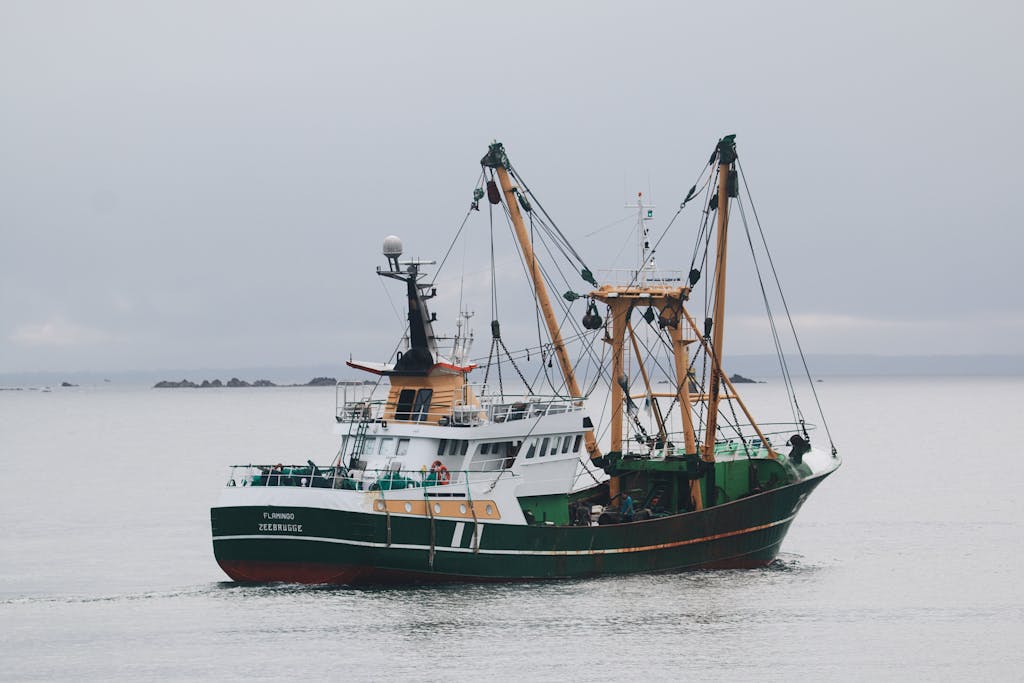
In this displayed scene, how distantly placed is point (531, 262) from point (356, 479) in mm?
13185

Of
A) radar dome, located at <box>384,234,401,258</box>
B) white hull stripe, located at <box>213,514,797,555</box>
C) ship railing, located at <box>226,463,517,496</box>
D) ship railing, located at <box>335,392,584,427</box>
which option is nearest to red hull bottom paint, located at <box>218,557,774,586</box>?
white hull stripe, located at <box>213,514,797,555</box>

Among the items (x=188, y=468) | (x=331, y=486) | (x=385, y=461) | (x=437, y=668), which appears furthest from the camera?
(x=188, y=468)

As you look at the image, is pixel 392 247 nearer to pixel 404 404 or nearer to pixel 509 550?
pixel 404 404

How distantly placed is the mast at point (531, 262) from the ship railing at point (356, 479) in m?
8.61

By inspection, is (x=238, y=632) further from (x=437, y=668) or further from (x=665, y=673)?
(x=665, y=673)

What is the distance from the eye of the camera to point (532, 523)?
1730 inches

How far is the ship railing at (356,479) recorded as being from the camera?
40.2 metres

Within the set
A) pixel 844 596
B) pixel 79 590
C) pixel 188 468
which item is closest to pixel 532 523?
pixel 844 596

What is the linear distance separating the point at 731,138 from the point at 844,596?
15.3m

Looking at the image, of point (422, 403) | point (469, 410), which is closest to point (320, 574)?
point (422, 403)

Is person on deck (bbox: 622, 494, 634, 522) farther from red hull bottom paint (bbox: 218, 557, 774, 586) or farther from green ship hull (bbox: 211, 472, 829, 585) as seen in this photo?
red hull bottom paint (bbox: 218, 557, 774, 586)

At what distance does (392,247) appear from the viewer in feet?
145

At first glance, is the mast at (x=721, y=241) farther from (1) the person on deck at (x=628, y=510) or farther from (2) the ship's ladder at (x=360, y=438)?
(2) the ship's ladder at (x=360, y=438)

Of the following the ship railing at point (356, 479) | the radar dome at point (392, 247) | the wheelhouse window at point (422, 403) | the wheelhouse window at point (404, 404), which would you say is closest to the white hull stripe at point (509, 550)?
the ship railing at point (356, 479)
